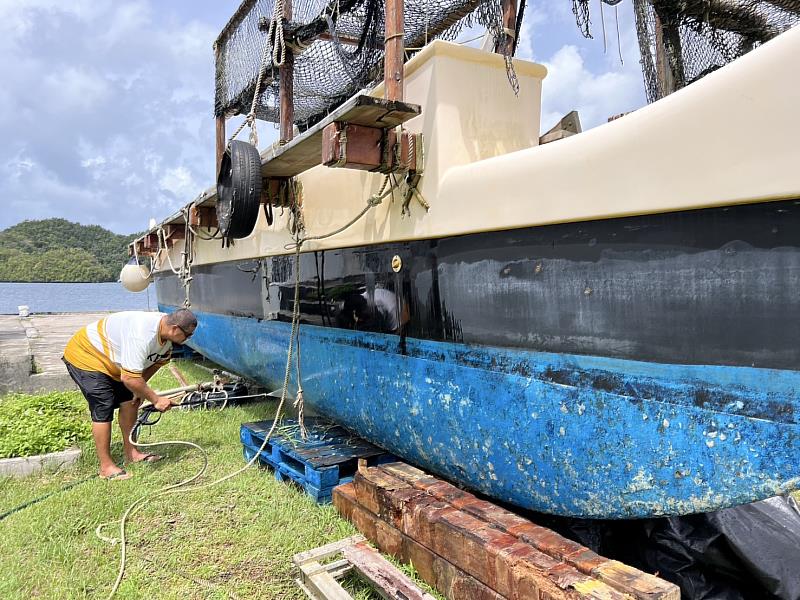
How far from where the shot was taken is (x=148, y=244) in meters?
11.4

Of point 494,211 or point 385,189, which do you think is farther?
point 385,189

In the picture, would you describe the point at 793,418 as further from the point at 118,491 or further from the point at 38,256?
the point at 38,256

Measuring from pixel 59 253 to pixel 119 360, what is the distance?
6901 cm

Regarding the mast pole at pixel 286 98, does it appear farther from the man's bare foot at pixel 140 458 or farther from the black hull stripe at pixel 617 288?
the man's bare foot at pixel 140 458

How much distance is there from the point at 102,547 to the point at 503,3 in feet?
13.2

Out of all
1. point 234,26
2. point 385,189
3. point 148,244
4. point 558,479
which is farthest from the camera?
point 148,244

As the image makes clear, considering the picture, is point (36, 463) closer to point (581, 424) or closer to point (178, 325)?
point (178, 325)

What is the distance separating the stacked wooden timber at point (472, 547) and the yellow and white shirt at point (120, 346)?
6.73 feet

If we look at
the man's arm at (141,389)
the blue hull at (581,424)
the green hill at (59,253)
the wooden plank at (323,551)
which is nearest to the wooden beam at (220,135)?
the man's arm at (141,389)

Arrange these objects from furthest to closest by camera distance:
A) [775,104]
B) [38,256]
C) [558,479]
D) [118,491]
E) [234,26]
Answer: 1. [38,256]
2. [234,26]
3. [118,491]
4. [558,479]
5. [775,104]

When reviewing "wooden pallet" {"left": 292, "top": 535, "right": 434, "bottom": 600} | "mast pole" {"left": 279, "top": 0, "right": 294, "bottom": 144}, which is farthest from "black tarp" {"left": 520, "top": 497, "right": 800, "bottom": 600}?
"mast pole" {"left": 279, "top": 0, "right": 294, "bottom": 144}

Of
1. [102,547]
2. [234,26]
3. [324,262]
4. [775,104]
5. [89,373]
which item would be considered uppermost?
[234,26]

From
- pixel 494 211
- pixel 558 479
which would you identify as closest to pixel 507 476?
pixel 558 479

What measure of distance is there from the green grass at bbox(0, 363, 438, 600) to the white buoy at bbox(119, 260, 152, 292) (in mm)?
7350
